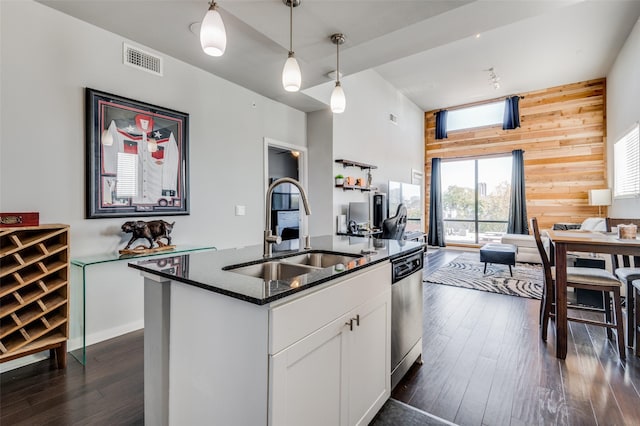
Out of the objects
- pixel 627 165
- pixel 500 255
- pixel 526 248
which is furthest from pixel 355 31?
pixel 526 248

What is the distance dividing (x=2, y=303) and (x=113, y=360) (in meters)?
0.78

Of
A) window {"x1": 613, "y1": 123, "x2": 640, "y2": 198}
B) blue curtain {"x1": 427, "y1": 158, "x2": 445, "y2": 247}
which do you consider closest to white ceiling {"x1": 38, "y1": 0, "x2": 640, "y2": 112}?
window {"x1": 613, "y1": 123, "x2": 640, "y2": 198}

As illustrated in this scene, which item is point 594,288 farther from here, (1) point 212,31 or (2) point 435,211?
(2) point 435,211

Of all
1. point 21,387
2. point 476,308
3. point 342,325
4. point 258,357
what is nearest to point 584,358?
point 476,308

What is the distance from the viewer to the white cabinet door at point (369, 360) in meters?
1.41

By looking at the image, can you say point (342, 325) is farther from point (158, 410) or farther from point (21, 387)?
Answer: point (21, 387)

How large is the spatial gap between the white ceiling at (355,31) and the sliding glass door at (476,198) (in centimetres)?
286

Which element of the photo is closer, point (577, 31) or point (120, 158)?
point (120, 158)

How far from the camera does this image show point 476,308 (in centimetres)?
336

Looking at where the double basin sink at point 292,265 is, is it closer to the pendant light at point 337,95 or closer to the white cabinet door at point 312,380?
the white cabinet door at point 312,380

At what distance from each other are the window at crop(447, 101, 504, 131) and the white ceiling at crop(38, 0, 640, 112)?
7.21 feet

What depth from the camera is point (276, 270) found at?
5.49 ft

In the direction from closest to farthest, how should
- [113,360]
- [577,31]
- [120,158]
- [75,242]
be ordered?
[113,360], [75,242], [120,158], [577,31]

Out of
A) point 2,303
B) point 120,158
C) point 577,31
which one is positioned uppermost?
point 577,31
